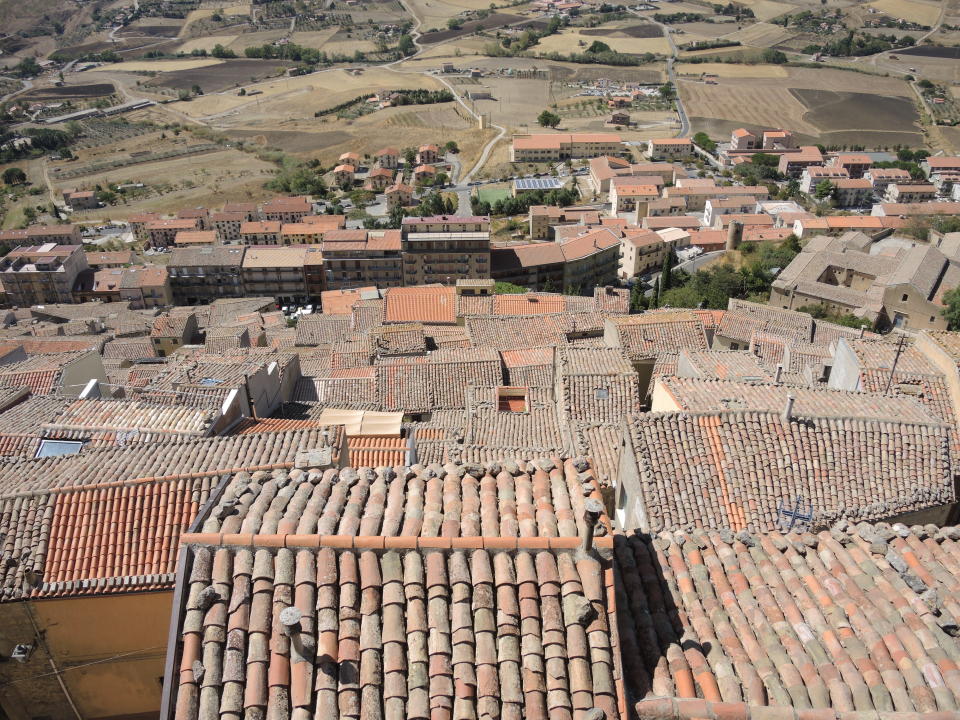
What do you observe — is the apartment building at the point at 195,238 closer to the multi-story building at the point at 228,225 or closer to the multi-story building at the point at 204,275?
the multi-story building at the point at 228,225

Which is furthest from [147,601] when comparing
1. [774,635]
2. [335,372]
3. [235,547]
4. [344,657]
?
[335,372]

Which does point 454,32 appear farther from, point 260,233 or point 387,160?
point 260,233

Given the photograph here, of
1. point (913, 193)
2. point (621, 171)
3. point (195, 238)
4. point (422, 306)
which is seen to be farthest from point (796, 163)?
point (195, 238)

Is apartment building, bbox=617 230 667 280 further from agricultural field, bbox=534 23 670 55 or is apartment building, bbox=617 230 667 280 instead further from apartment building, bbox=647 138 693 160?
agricultural field, bbox=534 23 670 55

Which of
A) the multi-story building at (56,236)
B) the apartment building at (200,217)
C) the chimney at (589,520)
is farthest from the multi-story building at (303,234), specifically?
the chimney at (589,520)

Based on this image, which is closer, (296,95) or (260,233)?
(260,233)

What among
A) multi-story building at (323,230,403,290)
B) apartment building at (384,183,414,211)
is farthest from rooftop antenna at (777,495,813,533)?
apartment building at (384,183,414,211)
